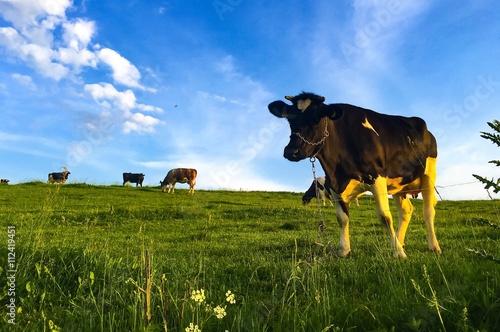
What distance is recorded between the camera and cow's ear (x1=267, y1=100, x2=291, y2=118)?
8023mm

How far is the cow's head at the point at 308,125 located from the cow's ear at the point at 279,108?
0.90 ft

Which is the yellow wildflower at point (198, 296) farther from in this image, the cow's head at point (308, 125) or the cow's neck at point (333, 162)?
the cow's neck at point (333, 162)

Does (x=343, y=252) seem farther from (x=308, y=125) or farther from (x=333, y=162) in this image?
(x=308, y=125)

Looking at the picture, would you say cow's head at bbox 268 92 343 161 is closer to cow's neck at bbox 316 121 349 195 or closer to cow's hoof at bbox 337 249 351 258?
cow's neck at bbox 316 121 349 195

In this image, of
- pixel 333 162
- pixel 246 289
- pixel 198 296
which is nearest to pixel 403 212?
pixel 333 162

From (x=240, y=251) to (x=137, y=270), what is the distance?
3657mm

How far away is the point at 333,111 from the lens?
747 centimetres

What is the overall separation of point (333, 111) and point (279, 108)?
3.88 feet

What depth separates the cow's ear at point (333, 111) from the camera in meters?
7.45

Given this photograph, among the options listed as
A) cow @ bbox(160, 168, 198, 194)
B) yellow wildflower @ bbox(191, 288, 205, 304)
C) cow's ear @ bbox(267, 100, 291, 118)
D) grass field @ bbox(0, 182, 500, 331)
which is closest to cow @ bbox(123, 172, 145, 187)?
cow @ bbox(160, 168, 198, 194)

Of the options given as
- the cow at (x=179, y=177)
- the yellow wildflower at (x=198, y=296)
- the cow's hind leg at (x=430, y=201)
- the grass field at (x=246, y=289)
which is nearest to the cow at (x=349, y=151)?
the cow's hind leg at (x=430, y=201)

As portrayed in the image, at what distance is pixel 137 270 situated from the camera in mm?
5531

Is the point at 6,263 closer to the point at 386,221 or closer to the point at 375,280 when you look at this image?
the point at 375,280

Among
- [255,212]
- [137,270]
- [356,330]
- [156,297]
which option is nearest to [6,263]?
[137,270]
